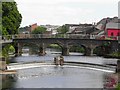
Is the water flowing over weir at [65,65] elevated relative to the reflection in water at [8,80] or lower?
elevated

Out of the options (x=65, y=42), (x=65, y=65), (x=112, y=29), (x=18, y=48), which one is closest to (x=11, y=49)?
(x=18, y=48)

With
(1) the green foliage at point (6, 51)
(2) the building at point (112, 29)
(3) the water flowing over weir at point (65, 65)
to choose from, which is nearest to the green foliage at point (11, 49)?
(1) the green foliage at point (6, 51)

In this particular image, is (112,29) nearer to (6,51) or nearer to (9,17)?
(9,17)

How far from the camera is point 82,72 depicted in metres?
64.2

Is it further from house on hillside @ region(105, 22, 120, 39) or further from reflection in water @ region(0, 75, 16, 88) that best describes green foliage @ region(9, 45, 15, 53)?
reflection in water @ region(0, 75, 16, 88)

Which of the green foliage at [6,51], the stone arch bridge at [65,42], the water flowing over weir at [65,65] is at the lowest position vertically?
the water flowing over weir at [65,65]

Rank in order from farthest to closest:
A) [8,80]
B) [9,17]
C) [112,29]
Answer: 1. [112,29]
2. [9,17]
3. [8,80]

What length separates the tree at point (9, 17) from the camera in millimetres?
91938

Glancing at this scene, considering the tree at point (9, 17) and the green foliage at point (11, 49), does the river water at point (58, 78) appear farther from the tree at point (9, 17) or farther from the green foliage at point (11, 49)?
the green foliage at point (11, 49)

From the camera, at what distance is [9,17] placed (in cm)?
9500

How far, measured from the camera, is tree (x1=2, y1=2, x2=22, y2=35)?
3620 inches

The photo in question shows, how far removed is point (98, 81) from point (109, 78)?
270cm

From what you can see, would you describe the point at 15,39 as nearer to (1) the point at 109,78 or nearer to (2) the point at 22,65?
(2) the point at 22,65

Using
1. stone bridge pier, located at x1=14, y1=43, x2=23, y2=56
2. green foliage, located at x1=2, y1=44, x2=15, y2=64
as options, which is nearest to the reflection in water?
green foliage, located at x1=2, y1=44, x2=15, y2=64
